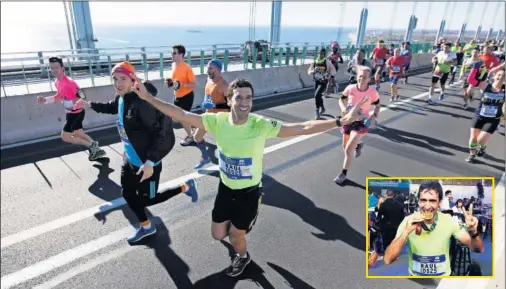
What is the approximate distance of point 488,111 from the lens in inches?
263

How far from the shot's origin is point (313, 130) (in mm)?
3016

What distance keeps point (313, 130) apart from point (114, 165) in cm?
442

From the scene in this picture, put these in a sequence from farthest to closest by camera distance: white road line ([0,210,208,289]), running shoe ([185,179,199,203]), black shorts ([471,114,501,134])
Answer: black shorts ([471,114,501,134]), running shoe ([185,179,199,203]), white road line ([0,210,208,289])

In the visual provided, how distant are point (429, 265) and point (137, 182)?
9.76ft

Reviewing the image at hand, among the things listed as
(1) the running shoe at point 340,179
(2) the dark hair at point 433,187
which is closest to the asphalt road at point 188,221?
(1) the running shoe at point 340,179

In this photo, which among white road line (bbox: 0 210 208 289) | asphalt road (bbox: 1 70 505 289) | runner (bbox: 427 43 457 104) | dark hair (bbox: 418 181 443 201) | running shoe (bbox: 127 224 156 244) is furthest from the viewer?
runner (bbox: 427 43 457 104)

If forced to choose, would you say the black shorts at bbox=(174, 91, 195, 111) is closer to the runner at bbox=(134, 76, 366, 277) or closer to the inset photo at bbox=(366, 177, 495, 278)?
the runner at bbox=(134, 76, 366, 277)

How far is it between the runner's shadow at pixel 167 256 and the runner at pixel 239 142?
2.08 feet

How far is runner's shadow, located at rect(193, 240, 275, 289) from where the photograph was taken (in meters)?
3.37

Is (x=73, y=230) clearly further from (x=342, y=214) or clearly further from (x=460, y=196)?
(x=460, y=196)

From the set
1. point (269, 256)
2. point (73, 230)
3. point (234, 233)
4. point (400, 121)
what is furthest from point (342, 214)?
point (400, 121)

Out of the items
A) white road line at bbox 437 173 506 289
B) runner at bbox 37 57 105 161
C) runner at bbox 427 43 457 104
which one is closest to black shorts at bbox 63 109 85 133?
runner at bbox 37 57 105 161

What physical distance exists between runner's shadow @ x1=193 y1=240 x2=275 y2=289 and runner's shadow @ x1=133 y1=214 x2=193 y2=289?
154mm

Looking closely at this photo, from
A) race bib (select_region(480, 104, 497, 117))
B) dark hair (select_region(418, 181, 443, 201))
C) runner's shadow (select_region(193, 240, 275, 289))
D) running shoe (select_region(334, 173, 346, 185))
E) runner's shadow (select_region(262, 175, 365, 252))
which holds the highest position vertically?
dark hair (select_region(418, 181, 443, 201))
